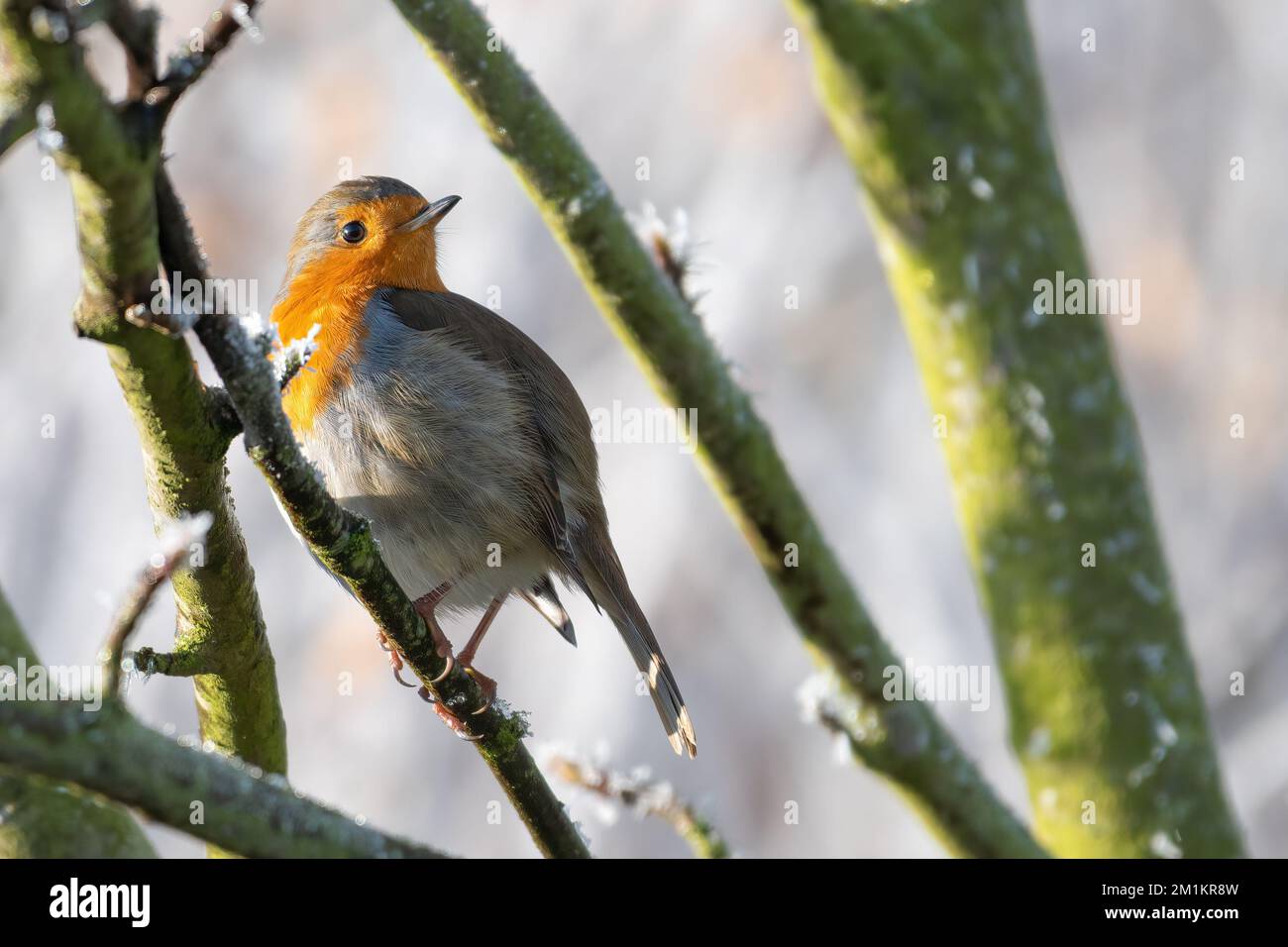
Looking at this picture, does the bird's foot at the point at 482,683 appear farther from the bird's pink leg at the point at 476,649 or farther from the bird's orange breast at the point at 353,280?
the bird's orange breast at the point at 353,280

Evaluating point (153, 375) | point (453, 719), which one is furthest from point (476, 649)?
point (153, 375)

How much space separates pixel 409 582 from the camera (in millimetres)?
3357

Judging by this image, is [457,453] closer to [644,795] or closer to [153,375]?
[644,795]

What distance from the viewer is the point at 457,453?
325cm

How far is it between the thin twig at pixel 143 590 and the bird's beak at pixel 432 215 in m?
2.43

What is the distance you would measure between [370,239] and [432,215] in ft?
0.65

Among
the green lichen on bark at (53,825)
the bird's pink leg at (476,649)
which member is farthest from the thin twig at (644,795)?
the green lichen on bark at (53,825)

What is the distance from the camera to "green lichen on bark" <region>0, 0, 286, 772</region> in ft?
4.32

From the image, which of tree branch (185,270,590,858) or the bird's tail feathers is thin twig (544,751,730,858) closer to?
tree branch (185,270,590,858)

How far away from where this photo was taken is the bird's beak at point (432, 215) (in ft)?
12.3

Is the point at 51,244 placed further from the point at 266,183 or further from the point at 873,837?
the point at 873,837
